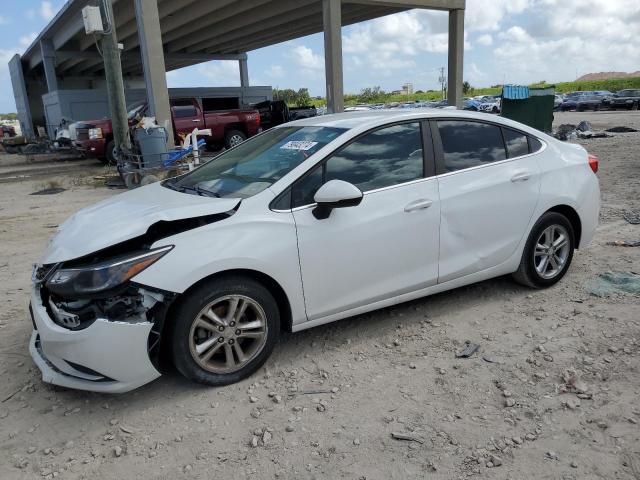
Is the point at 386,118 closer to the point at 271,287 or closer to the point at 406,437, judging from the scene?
the point at 271,287

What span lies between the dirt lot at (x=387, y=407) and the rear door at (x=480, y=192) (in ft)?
1.62

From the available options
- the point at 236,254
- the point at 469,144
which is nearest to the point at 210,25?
the point at 469,144

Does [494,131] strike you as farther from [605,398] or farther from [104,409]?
[104,409]

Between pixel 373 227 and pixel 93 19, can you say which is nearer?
pixel 373 227

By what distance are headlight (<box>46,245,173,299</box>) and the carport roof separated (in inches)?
597

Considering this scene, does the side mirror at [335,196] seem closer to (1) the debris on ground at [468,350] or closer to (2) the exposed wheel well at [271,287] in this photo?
(2) the exposed wheel well at [271,287]

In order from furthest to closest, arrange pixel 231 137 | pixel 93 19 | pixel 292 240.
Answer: pixel 231 137 < pixel 93 19 < pixel 292 240

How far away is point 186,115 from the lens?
1614cm

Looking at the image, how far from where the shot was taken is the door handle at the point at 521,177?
3.96 m

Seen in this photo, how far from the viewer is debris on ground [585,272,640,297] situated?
4.24m

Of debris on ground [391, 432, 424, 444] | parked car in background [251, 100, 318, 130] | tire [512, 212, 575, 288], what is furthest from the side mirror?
parked car in background [251, 100, 318, 130]

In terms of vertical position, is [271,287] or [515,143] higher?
[515,143]

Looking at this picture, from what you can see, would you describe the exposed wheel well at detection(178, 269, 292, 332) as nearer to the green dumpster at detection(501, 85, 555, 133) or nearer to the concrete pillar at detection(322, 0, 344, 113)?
the concrete pillar at detection(322, 0, 344, 113)

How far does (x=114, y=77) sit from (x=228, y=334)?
9.51 metres
